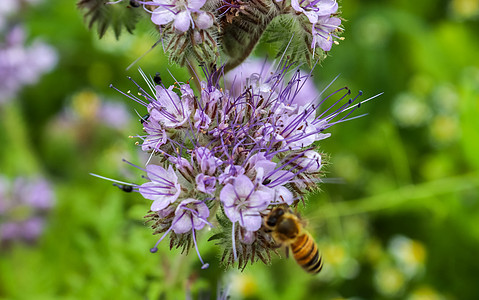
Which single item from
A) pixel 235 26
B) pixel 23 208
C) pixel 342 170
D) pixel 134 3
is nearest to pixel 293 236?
pixel 235 26

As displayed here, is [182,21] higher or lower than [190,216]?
higher

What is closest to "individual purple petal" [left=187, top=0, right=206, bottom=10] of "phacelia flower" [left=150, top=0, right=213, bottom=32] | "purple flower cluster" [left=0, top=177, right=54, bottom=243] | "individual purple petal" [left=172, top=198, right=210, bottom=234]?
"phacelia flower" [left=150, top=0, right=213, bottom=32]

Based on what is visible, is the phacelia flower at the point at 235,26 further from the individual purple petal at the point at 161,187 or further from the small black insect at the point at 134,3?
the individual purple petal at the point at 161,187

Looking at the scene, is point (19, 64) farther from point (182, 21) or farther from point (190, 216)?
point (190, 216)

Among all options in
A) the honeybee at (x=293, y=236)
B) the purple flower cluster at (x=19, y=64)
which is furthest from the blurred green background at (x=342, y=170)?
A: the honeybee at (x=293, y=236)

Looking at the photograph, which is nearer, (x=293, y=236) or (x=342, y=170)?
(x=293, y=236)

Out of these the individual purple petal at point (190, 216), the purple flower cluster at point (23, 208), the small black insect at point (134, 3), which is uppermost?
the small black insect at point (134, 3)
